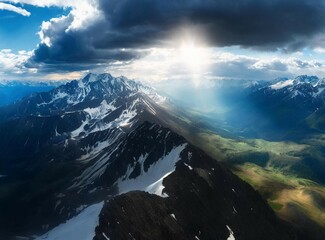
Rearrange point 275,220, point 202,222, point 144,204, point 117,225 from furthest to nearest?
point 275,220
point 202,222
point 144,204
point 117,225

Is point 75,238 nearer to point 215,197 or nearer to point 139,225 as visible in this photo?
point 139,225

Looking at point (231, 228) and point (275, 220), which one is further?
point (275, 220)

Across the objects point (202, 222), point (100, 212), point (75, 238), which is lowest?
point (202, 222)

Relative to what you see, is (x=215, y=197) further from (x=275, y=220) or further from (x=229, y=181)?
(x=275, y=220)

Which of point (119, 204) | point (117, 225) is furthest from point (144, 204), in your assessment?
point (117, 225)

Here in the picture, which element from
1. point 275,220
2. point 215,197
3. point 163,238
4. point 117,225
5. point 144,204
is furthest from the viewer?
point 275,220

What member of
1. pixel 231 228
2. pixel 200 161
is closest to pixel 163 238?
pixel 231 228

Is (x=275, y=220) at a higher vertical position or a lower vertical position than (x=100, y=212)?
lower
